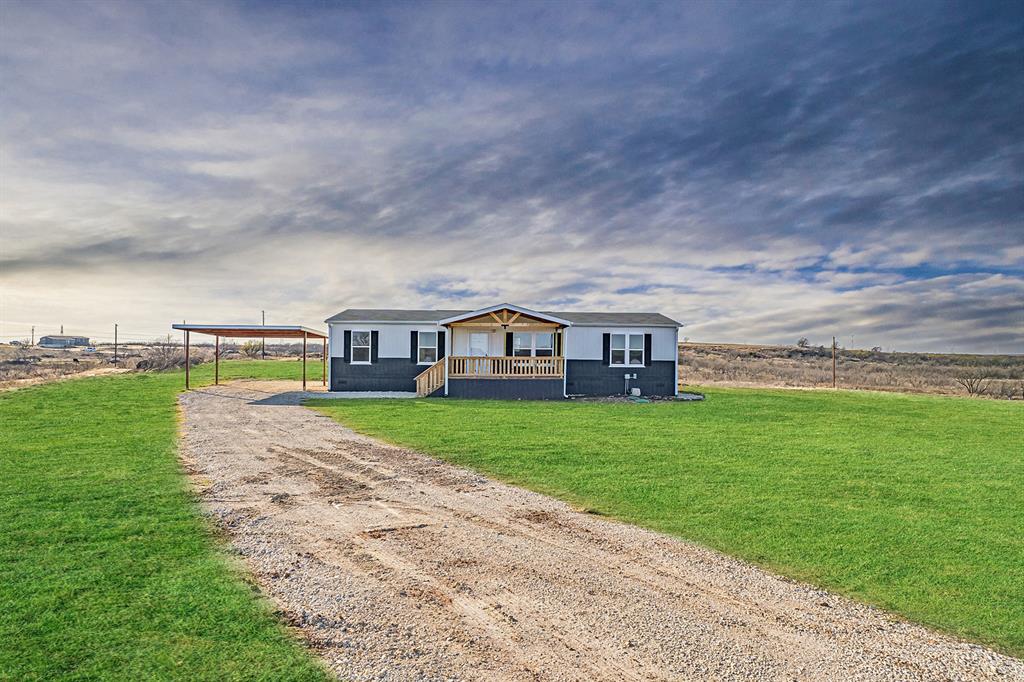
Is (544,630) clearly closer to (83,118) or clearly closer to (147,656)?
(147,656)

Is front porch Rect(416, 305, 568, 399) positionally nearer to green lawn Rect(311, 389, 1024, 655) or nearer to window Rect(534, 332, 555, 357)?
window Rect(534, 332, 555, 357)

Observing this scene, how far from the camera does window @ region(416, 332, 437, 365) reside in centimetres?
2491

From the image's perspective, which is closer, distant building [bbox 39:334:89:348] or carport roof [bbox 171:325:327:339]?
carport roof [bbox 171:325:327:339]

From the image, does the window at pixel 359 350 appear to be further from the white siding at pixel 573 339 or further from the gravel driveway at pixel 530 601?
the gravel driveway at pixel 530 601

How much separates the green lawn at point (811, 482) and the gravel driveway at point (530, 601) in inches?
22.2

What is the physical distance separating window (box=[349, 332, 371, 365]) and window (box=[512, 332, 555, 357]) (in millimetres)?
6413

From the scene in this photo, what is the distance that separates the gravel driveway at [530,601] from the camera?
Answer: 3.48 metres

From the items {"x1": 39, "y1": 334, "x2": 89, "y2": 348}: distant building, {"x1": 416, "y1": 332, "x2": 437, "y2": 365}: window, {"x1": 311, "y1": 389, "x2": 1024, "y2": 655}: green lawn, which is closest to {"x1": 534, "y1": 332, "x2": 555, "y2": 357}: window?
{"x1": 416, "y1": 332, "x2": 437, "y2": 365}: window

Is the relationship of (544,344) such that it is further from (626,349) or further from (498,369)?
(626,349)

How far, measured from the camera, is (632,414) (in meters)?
16.9

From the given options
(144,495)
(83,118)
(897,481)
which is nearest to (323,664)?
(144,495)

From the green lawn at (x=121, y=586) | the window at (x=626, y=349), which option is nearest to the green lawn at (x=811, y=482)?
the green lawn at (x=121, y=586)

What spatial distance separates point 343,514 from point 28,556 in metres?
2.84

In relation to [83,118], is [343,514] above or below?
below
